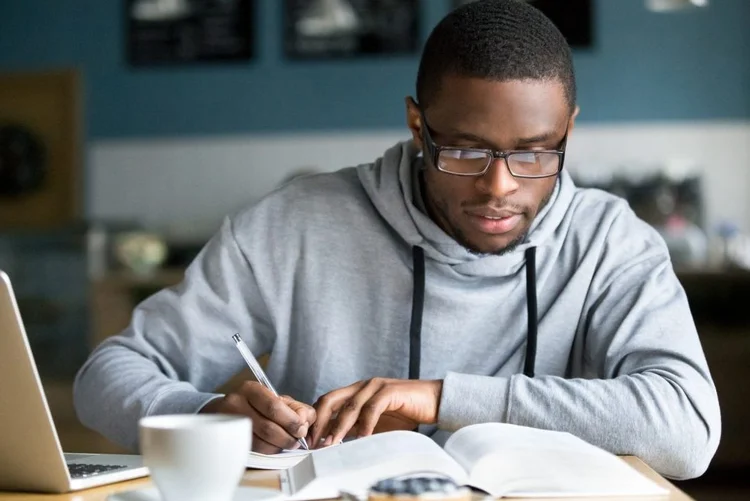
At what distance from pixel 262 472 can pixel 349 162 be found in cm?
390

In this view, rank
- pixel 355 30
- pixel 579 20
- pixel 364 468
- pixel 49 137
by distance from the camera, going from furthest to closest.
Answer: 1. pixel 49 137
2. pixel 355 30
3. pixel 579 20
4. pixel 364 468

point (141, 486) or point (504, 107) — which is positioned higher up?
point (504, 107)

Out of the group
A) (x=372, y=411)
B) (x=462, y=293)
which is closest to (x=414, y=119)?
(x=462, y=293)

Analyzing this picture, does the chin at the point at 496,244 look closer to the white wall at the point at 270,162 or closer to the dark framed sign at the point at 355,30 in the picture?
the white wall at the point at 270,162

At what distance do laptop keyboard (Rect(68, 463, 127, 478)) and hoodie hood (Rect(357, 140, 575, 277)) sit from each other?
622 millimetres

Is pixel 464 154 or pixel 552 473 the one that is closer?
pixel 552 473

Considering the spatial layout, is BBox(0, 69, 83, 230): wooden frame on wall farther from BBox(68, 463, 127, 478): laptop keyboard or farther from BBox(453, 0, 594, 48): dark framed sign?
BBox(68, 463, 127, 478): laptop keyboard

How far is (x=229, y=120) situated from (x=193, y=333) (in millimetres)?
3571

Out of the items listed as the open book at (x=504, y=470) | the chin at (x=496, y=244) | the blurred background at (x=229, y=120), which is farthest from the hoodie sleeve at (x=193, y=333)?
the blurred background at (x=229, y=120)

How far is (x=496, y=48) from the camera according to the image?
4.62ft

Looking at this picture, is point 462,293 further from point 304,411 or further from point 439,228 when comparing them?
point 304,411

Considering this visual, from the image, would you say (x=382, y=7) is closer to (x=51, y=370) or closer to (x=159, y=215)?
(x=159, y=215)

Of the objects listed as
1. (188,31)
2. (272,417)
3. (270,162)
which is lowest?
(270,162)

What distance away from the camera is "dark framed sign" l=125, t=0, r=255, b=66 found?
507 cm
